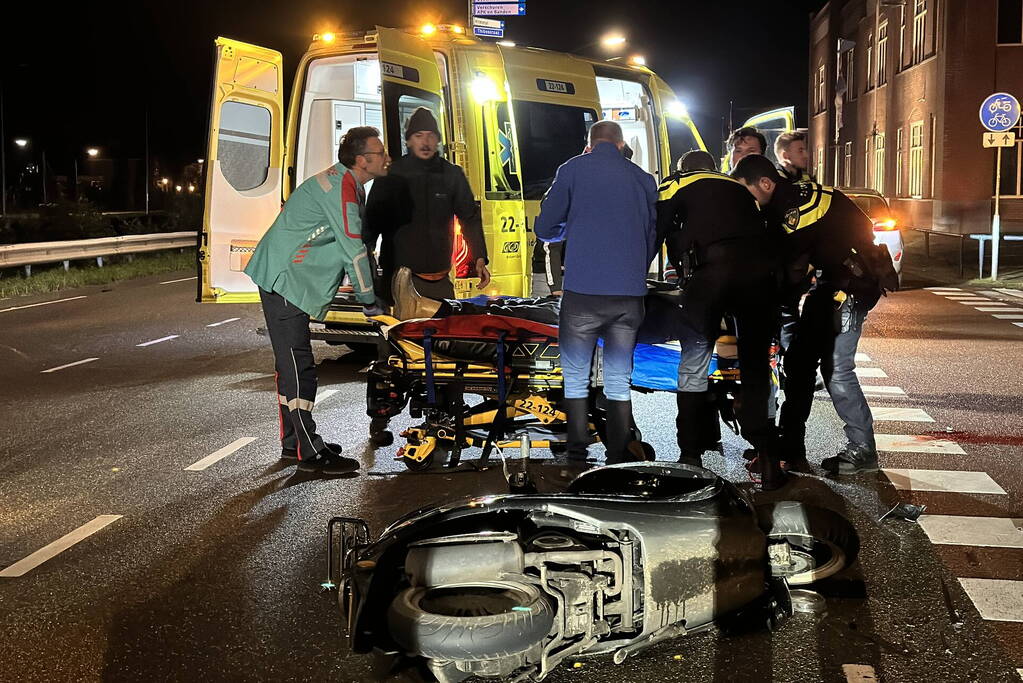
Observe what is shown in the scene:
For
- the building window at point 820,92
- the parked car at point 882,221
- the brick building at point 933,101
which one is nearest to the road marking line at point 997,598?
the parked car at point 882,221

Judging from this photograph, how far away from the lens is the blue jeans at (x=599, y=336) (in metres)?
6.73

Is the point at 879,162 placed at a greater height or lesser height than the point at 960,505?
greater

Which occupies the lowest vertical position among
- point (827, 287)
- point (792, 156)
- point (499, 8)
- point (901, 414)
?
Answer: point (901, 414)

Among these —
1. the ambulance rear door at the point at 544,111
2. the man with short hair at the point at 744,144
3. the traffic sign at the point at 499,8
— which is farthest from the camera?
the traffic sign at the point at 499,8

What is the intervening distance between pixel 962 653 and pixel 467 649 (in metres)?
1.87

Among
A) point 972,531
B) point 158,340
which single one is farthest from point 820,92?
point 972,531

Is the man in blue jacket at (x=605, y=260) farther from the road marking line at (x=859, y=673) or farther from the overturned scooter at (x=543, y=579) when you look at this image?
the road marking line at (x=859, y=673)

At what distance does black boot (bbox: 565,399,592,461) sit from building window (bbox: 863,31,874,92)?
44.5 metres

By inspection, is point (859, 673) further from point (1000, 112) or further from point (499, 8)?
point (499, 8)

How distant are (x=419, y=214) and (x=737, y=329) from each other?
329cm

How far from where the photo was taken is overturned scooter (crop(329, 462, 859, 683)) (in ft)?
12.3

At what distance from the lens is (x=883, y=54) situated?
45.7m

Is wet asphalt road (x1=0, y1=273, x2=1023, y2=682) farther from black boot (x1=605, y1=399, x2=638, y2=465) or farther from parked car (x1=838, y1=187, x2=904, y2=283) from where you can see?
parked car (x1=838, y1=187, x2=904, y2=283)

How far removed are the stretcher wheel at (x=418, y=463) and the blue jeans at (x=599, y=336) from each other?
93 cm
